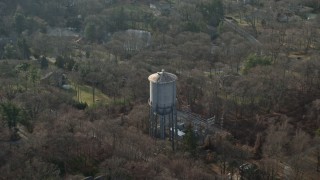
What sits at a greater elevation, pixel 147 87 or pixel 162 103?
pixel 162 103

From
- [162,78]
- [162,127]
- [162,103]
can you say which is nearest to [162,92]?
[162,103]

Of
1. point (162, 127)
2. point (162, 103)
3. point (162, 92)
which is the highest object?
point (162, 92)

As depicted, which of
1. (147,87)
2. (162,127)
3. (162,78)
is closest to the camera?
(162,78)

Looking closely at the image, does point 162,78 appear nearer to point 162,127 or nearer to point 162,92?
point 162,92

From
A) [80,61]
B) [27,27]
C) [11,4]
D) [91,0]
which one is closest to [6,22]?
[27,27]

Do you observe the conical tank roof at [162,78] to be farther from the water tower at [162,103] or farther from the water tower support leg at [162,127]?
the water tower support leg at [162,127]

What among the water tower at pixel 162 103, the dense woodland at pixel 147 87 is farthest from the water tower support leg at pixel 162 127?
the dense woodland at pixel 147 87

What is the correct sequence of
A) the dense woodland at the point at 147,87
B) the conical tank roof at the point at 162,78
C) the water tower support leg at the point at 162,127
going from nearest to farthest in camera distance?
the dense woodland at the point at 147,87 < the conical tank roof at the point at 162,78 < the water tower support leg at the point at 162,127
